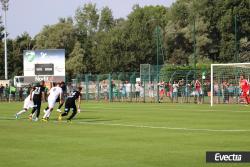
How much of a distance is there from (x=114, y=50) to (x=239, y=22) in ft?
68.8

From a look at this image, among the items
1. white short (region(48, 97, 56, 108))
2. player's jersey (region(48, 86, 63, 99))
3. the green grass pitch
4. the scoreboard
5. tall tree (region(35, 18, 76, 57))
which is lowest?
the green grass pitch

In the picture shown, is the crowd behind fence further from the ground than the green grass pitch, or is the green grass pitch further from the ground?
the crowd behind fence

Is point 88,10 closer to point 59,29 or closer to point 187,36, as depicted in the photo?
point 59,29

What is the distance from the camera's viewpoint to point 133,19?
9544cm

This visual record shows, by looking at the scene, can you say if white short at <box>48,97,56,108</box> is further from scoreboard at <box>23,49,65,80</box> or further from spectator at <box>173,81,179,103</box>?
scoreboard at <box>23,49,65,80</box>

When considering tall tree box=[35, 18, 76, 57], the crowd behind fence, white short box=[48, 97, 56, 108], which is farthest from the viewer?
tall tree box=[35, 18, 76, 57]

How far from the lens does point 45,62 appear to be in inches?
2383

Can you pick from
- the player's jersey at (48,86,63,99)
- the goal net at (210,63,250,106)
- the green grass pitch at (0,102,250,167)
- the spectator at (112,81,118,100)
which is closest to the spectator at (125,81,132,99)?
the spectator at (112,81,118,100)

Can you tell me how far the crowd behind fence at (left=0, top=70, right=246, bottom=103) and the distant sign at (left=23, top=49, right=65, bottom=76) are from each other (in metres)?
2.60

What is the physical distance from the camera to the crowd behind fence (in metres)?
48.4

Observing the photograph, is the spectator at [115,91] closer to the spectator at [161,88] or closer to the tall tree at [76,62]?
the spectator at [161,88]

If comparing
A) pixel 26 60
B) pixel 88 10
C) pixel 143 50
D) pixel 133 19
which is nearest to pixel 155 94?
pixel 26 60

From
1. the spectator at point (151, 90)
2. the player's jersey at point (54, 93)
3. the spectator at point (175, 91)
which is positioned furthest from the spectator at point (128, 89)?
the player's jersey at point (54, 93)

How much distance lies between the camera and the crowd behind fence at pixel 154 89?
48438 mm
